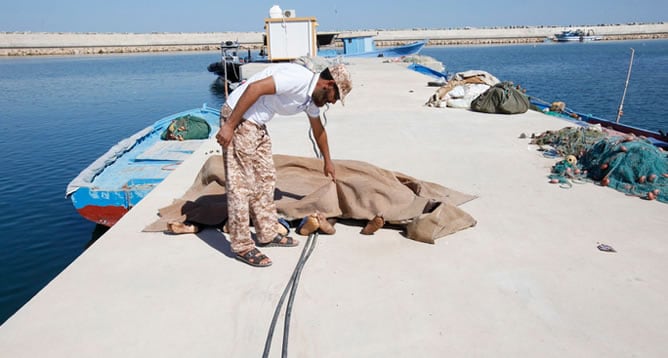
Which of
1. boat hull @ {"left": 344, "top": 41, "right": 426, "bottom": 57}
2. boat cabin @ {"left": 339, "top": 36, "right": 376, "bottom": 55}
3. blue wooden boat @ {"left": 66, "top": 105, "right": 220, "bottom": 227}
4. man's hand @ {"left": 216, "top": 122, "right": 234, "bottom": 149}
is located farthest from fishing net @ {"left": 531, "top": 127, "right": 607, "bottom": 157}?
boat cabin @ {"left": 339, "top": 36, "right": 376, "bottom": 55}

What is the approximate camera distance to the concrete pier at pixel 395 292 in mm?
2395

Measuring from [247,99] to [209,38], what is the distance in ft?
317

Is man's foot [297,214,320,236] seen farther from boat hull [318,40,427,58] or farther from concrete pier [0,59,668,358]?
boat hull [318,40,427,58]

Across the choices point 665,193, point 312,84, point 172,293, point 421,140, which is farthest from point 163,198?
point 665,193

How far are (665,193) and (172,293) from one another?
4441 millimetres

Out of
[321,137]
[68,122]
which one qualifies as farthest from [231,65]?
[321,137]

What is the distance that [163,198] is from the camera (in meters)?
4.62

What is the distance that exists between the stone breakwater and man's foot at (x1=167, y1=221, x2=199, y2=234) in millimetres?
63700

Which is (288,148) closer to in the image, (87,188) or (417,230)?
(87,188)

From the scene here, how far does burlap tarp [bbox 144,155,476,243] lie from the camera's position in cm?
365

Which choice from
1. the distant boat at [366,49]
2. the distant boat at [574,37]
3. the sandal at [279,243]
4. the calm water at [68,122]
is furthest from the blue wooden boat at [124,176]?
the distant boat at [574,37]

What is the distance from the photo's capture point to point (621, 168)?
15.3 feet

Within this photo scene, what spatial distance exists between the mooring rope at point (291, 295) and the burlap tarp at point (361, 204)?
343mm

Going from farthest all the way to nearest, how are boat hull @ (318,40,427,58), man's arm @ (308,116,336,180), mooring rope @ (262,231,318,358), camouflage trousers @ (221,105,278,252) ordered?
boat hull @ (318,40,427,58), man's arm @ (308,116,336,180), camouflage trousers @ (221,105,278,252), mooring rope @ (262,231,318,358)
